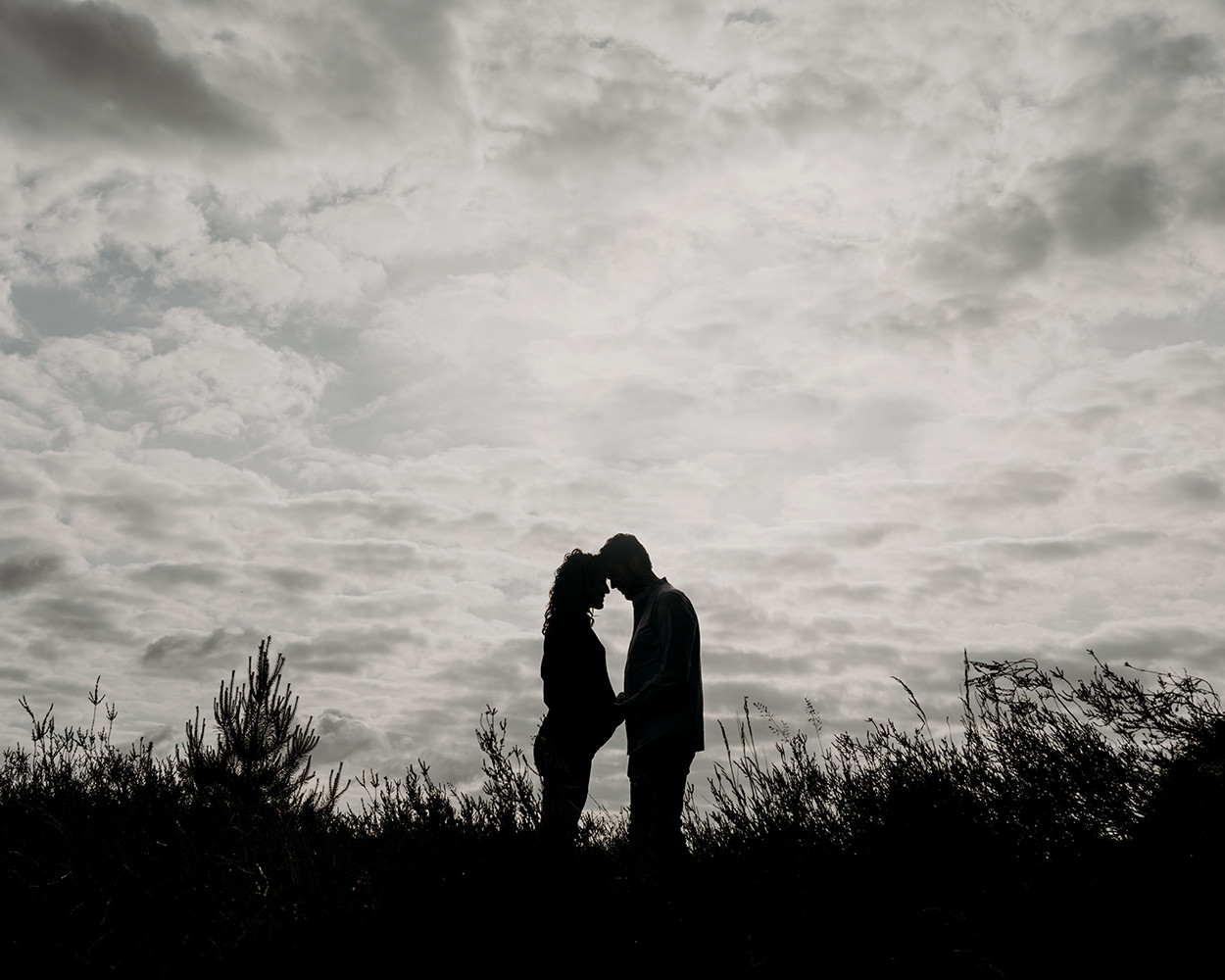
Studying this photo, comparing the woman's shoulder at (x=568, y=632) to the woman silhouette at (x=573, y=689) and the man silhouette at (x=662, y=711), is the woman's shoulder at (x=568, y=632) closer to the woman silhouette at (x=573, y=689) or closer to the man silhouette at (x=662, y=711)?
the woman silhouette at (x=573, y=689)

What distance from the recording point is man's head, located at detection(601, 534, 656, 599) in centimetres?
471

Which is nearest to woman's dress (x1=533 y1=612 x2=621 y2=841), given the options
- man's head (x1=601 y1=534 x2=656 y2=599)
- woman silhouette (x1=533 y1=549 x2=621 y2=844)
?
woman silhouette (x1=533 y1=549 x2=621 y2=844)

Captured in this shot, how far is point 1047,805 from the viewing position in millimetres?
3293

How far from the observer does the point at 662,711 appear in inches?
165

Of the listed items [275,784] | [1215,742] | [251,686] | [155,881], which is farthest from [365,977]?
[251,686]

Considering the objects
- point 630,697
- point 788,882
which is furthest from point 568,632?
point 788,882

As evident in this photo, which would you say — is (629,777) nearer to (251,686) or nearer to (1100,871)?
(1100,871)

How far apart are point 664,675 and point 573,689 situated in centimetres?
78

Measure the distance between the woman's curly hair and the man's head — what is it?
0.11m

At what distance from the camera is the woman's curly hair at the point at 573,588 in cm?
496

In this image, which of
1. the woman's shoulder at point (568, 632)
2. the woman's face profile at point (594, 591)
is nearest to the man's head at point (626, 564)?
the woman's face profile at point (594, 591)

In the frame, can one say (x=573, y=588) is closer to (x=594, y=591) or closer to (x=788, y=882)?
(x=594, y=591)

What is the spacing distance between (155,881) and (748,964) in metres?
3.55

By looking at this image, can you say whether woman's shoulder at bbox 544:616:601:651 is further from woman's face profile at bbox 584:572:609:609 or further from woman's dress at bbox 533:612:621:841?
woman's face profile at bbox 584:572:609:609
